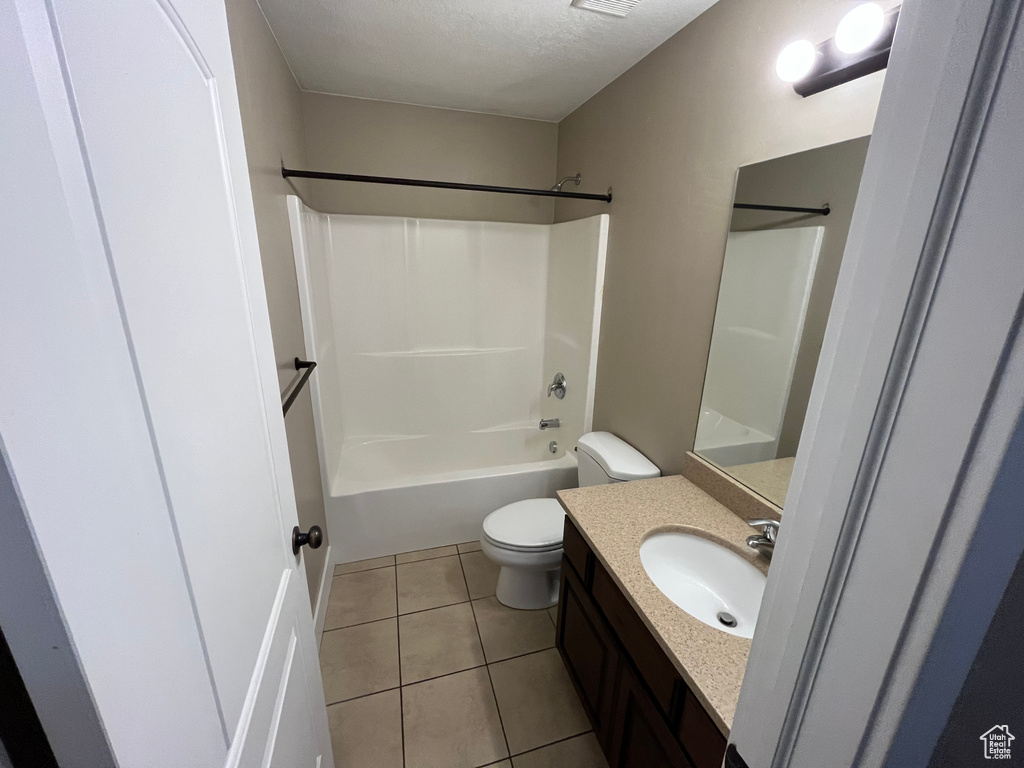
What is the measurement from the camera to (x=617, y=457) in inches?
72.9

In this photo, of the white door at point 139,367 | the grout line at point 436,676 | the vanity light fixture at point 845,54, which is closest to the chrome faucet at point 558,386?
the grout line at point 436,676

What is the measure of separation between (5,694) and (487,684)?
5.44 ft

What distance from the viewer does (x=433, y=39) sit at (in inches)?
64.6

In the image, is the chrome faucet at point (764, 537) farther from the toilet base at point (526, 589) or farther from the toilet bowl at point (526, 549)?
the toilet base at point (526, 589)

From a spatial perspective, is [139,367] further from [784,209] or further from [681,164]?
[681,164]

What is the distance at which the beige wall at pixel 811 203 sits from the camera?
1.03 m

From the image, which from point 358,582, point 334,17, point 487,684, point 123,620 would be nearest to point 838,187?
point 123,620

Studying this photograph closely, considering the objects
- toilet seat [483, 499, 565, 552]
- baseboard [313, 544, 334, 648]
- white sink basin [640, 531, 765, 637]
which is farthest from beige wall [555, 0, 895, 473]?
baseboard [313, 544, 334, 648]

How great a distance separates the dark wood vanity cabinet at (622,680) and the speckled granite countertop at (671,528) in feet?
0.22

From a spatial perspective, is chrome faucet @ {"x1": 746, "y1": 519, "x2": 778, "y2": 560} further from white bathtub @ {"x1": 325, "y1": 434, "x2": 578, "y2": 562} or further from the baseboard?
the baseboard

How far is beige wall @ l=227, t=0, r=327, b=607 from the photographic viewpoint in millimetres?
1272

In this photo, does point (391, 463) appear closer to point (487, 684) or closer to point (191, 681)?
point (487, 684)

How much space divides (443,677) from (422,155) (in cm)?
263

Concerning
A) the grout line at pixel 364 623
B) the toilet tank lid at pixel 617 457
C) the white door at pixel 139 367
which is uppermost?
the white door at pixel 139 367
